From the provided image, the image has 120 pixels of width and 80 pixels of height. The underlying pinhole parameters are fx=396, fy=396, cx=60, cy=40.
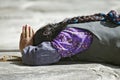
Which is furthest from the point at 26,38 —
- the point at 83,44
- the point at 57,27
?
the point at 83,44

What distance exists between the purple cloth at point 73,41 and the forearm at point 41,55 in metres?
0.02

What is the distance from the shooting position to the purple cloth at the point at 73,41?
1586mm

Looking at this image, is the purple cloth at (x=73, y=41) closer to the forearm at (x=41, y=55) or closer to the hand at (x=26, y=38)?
the forearm at (x=41, y=55)

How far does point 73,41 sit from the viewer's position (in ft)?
5.22

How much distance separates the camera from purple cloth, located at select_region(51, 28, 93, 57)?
1.59 m

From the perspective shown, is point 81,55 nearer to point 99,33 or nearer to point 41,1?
point 99,33

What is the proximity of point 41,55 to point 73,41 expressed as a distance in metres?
0.14

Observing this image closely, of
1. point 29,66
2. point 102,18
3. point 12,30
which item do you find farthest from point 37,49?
point 12,30

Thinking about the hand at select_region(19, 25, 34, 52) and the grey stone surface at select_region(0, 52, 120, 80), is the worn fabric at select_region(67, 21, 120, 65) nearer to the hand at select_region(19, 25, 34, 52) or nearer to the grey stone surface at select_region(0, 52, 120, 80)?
the grey stone surface at select_region(0, 52, 120, 80)

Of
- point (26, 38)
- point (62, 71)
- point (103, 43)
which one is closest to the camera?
point (62, 71)

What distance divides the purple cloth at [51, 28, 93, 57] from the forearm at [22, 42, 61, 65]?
2cm

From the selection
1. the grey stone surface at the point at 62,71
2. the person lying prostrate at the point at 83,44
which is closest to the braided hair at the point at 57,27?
the person lying prostrate at the point at 83,44

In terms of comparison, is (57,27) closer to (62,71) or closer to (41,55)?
(41,55)

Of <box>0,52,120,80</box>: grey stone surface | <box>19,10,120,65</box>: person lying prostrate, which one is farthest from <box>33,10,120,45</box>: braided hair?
→ <box>0,52,120,80</box>: grey stone surface
